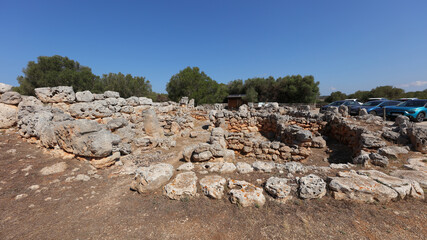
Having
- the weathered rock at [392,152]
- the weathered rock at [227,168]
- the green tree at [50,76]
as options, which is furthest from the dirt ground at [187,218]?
the green tree at [50,76]

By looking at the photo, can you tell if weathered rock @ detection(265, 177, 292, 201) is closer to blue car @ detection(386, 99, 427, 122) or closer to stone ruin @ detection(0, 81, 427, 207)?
stone ruin @ detection(0, 81, 427, 207)

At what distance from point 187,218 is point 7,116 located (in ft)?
31.0

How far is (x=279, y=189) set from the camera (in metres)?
2.88

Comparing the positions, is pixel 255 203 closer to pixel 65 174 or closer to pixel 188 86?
pixel 65 174

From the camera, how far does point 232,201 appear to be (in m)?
2.81

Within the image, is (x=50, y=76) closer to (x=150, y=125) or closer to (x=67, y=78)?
(x=67, y=78)

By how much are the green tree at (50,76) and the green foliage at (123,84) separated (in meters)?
2.39

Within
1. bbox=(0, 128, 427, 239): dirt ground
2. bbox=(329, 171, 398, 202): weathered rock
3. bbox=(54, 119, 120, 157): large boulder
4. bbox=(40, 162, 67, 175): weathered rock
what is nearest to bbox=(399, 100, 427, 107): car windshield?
bbox=(0, 128, 427, 239): dirt ground

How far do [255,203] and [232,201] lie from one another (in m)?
0.42

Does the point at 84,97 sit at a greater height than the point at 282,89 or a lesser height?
lesser

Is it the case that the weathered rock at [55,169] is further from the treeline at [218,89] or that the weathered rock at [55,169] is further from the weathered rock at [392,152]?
the treeline at [218,89]

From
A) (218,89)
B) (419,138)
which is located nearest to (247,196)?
(419,138)

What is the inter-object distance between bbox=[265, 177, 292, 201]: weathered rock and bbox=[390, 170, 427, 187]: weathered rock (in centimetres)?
279

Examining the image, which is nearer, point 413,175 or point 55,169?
point 413,175
